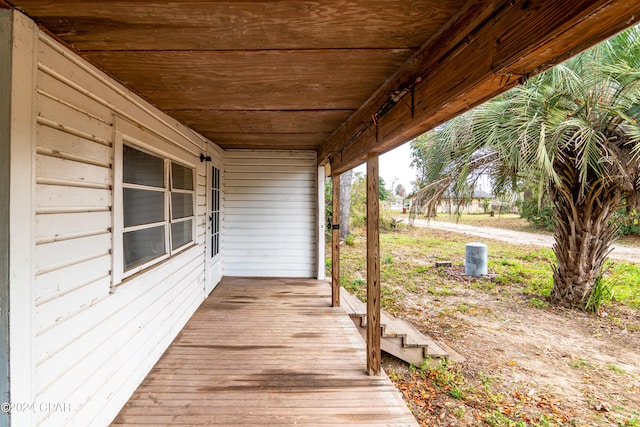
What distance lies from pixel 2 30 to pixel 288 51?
3.94 ft

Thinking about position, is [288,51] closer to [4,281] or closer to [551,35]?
[551,35]

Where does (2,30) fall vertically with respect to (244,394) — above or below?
above

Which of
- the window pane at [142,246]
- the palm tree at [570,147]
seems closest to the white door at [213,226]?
the window pane at [142,246]

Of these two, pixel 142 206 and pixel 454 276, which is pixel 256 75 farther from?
pixel 454 276

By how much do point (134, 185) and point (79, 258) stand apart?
2.53 feet

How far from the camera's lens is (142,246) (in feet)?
7.70

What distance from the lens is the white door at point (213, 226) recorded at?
13.8 feet

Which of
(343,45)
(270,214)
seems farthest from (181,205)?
(343,45)

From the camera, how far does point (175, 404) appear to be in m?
2.03

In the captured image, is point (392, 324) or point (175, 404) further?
point (392, 324)

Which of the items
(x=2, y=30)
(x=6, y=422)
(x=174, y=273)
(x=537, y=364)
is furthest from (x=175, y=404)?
(x=537, y=364)

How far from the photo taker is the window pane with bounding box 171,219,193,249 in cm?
298

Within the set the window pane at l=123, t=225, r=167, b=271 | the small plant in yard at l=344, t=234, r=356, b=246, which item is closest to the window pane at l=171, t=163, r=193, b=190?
the window pane at l=123, t=225, r=167, b=271

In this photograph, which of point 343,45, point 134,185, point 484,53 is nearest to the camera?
point 484,53
